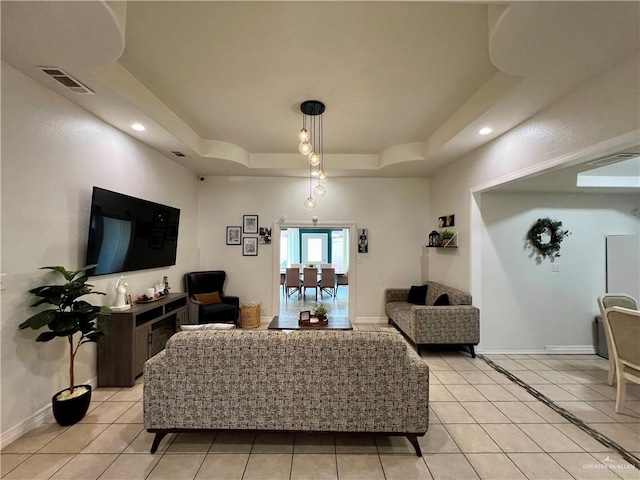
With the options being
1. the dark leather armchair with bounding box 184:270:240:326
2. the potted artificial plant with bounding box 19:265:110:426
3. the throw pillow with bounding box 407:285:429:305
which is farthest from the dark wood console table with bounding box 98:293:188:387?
the throw pillow with bounding box 407:285:429:305

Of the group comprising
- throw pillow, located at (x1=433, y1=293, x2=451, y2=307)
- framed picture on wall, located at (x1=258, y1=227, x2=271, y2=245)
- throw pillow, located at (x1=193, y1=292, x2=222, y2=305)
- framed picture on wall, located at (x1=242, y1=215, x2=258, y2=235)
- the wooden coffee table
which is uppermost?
framed picture on wall, located at (x1=242, y1=215, x2=258, y2=235)

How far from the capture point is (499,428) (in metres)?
2.34

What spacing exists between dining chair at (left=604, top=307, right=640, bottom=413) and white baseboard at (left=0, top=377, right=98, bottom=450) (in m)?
4.96

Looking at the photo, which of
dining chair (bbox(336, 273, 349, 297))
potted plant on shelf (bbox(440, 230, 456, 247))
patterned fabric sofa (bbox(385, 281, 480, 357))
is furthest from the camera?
dining chair (bbox(336, 273, 349, 297))

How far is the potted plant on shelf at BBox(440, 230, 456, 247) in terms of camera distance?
4.48m

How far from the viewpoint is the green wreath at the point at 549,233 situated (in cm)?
396

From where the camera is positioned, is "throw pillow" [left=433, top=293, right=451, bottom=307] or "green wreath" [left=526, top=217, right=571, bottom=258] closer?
"green wreath" [left=526, top=217, right=571, bottom=258]

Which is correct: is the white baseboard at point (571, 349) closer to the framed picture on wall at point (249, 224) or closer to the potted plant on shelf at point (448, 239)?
the potted plant on shelf at point (448, 239)

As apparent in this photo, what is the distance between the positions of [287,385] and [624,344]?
2.97 metres

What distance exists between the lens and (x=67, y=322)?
7.31 ft

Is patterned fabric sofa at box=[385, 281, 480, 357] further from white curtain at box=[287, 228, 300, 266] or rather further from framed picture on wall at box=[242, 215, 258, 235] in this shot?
white curtain at box=[287, 228, 300, 266]

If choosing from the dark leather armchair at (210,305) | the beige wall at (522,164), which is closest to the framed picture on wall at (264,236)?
the dark leather armchair at (210,305)

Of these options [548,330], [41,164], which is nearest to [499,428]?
[548,330]

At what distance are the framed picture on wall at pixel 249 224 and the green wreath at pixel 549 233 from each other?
445cm
